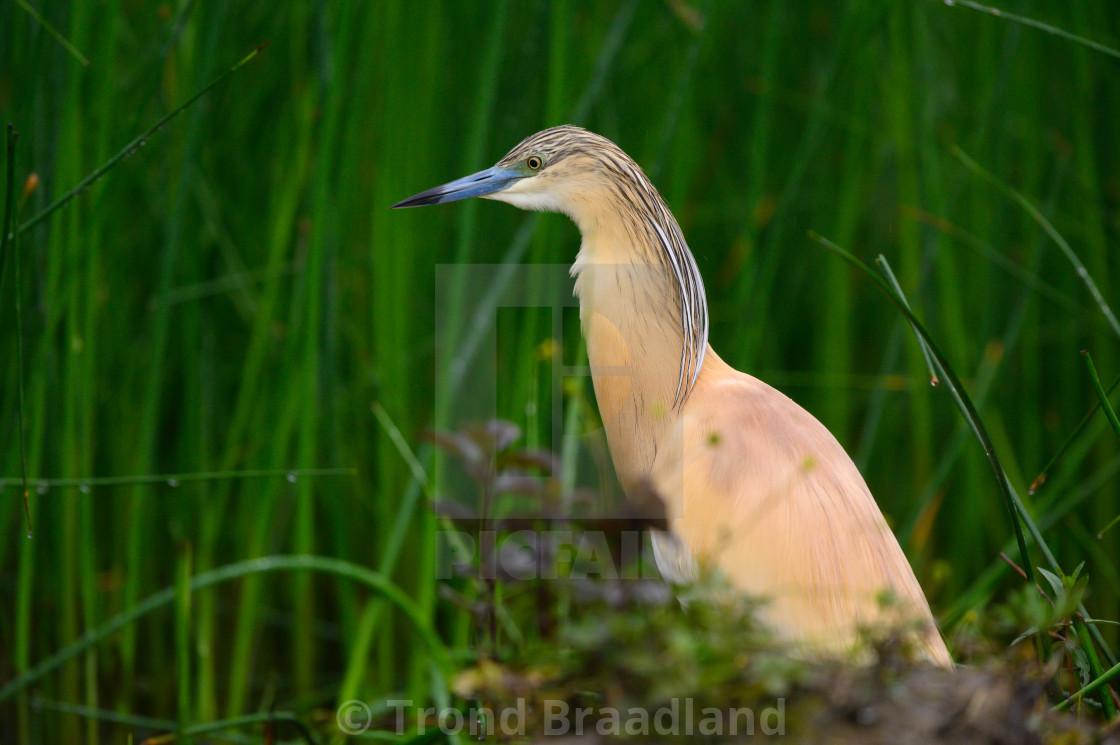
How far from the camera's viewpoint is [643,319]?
3.91 ft

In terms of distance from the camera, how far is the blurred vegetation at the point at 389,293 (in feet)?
4.34

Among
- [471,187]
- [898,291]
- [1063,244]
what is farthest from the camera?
[471,187]

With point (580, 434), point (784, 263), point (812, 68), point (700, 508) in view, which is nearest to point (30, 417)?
point (580, 434)

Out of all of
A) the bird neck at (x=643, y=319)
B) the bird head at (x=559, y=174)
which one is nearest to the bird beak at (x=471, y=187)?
the bird head at (x=559, y=174)

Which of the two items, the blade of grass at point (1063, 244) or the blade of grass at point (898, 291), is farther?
the blade of grass at point (1063, 244)

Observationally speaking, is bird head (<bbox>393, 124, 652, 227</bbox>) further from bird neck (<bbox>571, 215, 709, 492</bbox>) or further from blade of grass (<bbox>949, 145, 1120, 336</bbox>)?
blade of grass (<bbox>949, 145, 1120, 336</bbox>)

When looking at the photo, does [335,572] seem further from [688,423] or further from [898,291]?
[898,291]

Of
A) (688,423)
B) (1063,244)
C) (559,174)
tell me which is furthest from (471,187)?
(1063,244)

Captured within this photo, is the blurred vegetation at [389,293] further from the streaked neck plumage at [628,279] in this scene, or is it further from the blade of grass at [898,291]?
the blade of grass at [898,291]

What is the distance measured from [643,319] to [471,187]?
0.29 metres

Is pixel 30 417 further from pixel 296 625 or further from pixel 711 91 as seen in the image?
pixel 711 91

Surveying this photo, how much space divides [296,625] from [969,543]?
1.36 metres

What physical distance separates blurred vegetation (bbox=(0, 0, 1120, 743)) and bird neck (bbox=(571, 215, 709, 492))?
0.12 m

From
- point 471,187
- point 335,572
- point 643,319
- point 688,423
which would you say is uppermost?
point 471,187
